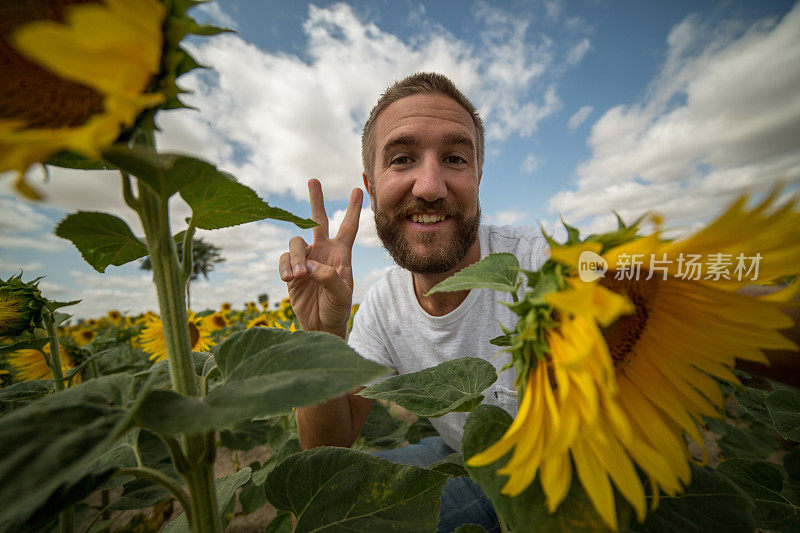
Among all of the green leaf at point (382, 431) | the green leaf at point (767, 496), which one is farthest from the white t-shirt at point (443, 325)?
the green leaf at point (767, 496)

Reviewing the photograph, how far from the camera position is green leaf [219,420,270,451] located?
2.64m

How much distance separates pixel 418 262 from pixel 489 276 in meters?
1.58

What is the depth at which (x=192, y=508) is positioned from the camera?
0.55 meters

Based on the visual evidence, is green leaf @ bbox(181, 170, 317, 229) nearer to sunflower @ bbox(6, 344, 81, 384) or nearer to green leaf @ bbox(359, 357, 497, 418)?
green leaf @ bbox(359, 357, 497, 418)

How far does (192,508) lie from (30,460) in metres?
0.28

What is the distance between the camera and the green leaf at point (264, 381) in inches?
14.9

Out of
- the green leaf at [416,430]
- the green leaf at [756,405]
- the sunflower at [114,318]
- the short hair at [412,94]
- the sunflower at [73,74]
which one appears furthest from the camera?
the sunflower at [114,318]

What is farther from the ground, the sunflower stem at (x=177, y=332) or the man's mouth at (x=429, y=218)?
the man's mouth at (x=429, y=218)

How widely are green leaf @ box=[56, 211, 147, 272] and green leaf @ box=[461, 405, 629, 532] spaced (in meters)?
0.61

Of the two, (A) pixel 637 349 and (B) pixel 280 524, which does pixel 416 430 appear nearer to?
(B) pixel 280 524

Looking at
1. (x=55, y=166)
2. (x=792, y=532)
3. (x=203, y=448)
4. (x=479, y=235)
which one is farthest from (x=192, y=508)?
(x=479, y=235)

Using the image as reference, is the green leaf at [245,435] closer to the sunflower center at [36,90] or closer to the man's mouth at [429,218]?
the man's mouth at [429,218]

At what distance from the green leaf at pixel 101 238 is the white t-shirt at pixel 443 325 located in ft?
5.51

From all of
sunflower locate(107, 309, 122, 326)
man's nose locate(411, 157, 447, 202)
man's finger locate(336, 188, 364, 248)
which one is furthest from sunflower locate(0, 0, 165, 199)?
sunflower locate(107, 309, 122, 326)
